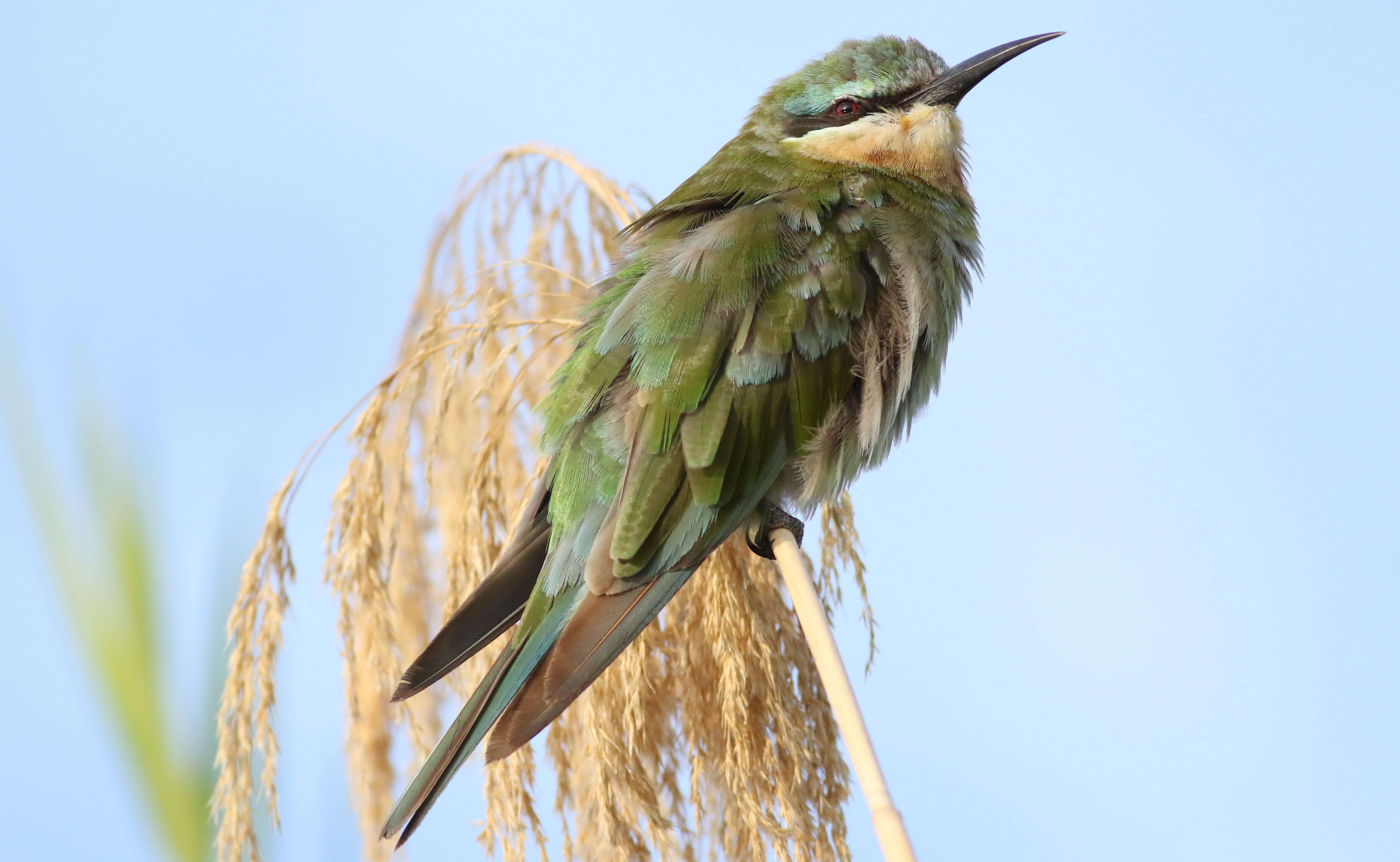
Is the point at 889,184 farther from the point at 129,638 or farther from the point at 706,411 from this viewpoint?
the point at 129,638

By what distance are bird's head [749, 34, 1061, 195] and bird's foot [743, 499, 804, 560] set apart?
30.1 inches

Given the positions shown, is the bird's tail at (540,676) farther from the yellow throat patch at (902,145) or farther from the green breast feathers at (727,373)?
the yellow throat patch at (902,145)

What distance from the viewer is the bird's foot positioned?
2117 millimetres

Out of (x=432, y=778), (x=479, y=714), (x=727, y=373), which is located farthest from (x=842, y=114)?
(x=432, y=778)

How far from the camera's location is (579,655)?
183cm

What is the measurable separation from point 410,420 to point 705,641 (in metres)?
0.81

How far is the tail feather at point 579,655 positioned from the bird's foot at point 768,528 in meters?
0.18

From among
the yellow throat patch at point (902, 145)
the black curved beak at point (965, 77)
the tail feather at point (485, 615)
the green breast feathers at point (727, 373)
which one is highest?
the black curved beak at point (965, 77)

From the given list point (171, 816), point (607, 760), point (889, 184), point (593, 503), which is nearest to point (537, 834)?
point (607, 760)

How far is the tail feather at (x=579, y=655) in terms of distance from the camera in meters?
1.77

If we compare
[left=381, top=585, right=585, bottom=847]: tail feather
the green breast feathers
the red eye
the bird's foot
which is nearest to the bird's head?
the red eye

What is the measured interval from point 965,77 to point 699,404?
1.10 metres

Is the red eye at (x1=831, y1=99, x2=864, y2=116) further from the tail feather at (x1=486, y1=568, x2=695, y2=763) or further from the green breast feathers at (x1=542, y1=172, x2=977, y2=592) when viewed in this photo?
the tail feather at (x1=486, y1=568, x2=695, y2=763)

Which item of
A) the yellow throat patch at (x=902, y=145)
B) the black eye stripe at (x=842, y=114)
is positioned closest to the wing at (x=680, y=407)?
the yellow throat patch at (x=902, y=145)
